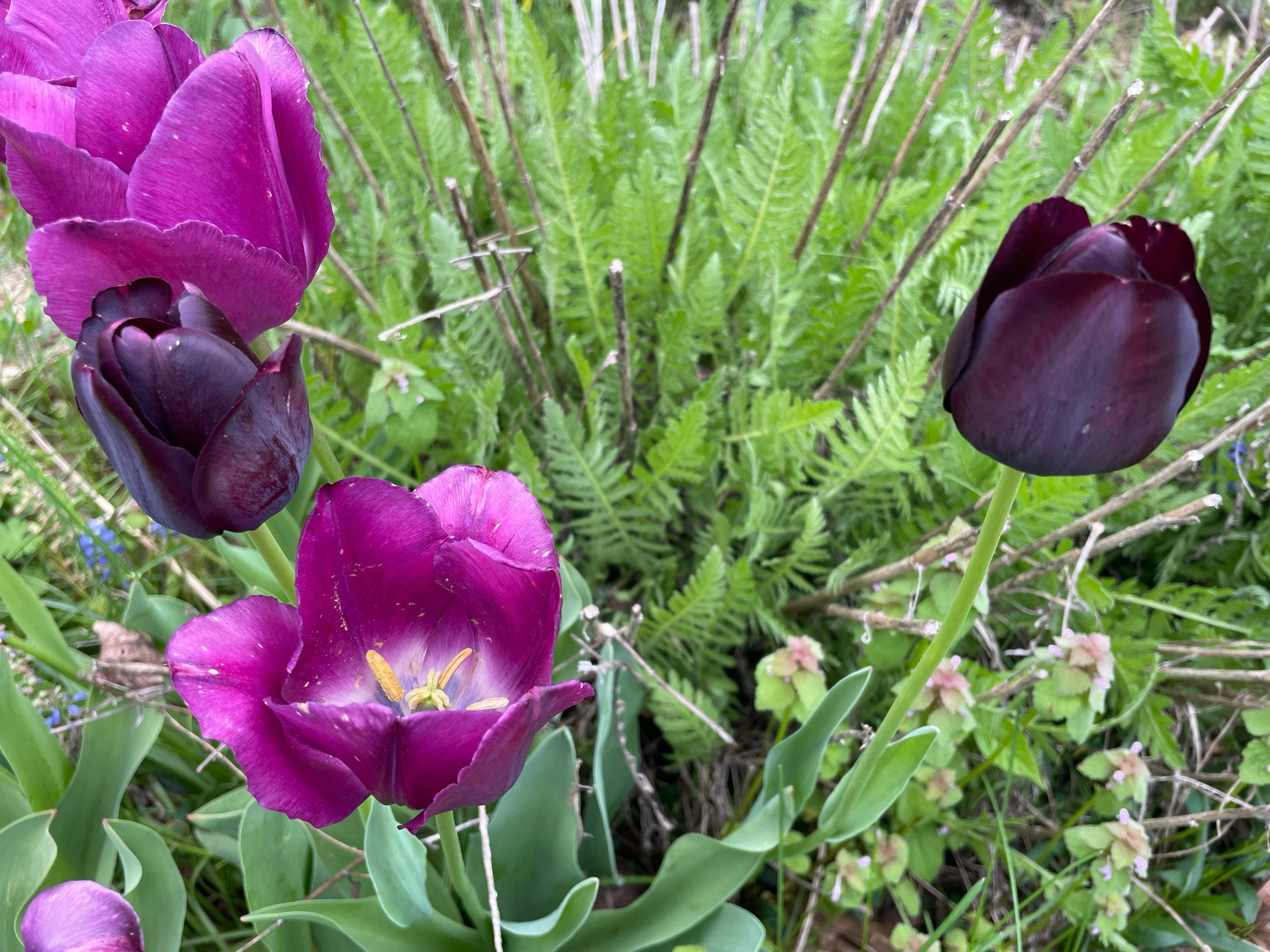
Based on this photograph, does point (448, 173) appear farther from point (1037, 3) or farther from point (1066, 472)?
point (1037, 3)

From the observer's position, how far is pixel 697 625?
125 centimetres

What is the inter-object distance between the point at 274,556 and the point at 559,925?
41 centimetres

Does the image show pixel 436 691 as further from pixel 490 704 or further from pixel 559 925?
pixel 559 925

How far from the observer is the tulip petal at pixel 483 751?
0.51 metres

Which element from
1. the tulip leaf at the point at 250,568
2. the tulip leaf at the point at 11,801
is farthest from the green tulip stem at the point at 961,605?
the tulip leaf at the point at 11,801

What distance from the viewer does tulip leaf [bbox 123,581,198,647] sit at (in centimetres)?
99

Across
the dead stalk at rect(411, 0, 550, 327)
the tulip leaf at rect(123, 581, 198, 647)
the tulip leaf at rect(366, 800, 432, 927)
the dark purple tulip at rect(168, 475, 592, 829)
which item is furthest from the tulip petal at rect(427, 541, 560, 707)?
the dead stalk at rect(411, 0, 550, 327)

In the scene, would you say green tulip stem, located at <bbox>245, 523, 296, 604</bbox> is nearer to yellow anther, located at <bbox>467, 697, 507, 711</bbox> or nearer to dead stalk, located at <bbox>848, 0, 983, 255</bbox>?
yellow anther, located at <bbox>467, 697, 507, 711</bbox>

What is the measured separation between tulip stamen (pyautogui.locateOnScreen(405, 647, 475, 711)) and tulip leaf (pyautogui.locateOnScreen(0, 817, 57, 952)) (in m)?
0.37

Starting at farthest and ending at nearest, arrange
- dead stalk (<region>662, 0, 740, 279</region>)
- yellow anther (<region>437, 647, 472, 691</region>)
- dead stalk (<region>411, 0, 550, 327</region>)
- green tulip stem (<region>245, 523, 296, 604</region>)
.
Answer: dead stalk (<region>662, 0, 740, 279</region>) < dead stalk (<region>411, 0, 550, 327</region>) < yellow anther (<region>437, 647, 472, 691</region>) < green tulip stem (<region>245, 523, 296, 604</region>)

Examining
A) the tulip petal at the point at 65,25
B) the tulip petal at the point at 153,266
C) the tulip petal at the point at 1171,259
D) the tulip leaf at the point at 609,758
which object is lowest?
the tulip leaf at the point at 609,758

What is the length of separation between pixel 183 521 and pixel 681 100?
123 cm

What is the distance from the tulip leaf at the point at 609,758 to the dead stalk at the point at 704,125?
1.91ft

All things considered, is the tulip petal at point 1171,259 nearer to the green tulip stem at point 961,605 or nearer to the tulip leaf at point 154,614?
the green tulip stem at point 961,605
